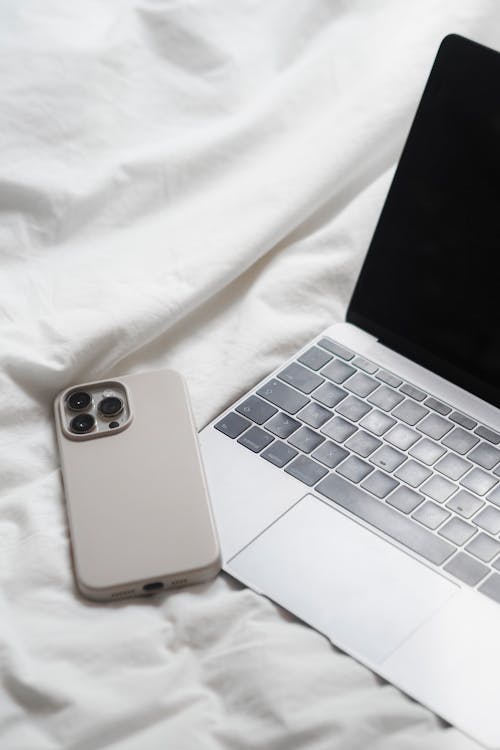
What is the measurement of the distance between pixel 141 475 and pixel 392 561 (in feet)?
0.60

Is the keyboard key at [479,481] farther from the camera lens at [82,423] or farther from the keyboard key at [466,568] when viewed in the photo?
the camera lens at [82,423]

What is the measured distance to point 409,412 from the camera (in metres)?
0.77

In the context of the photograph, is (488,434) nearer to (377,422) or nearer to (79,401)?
(377,422)

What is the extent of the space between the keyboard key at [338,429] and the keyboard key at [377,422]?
0.01 metres

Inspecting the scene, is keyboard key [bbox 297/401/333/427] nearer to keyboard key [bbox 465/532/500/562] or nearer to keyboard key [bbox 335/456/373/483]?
keyboard key [bbox 335/456/373/483]

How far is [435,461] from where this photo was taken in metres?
0.73

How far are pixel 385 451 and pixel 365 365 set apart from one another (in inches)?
3.7

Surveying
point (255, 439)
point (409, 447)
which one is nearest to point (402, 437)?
point (409, 447)

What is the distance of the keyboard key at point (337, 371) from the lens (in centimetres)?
79

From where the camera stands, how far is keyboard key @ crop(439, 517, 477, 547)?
68 centimetres

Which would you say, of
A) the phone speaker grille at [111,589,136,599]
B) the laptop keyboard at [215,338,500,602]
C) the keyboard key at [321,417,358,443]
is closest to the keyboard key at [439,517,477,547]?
the laptop keyboard at [215,338,500,602]

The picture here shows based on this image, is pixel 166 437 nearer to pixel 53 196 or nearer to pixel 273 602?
pixel 273 602

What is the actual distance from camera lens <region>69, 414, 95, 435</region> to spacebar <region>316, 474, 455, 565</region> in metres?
0.17

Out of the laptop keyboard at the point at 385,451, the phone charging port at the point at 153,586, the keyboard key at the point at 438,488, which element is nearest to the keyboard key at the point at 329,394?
the laptop keyboard at the point at 385,451
